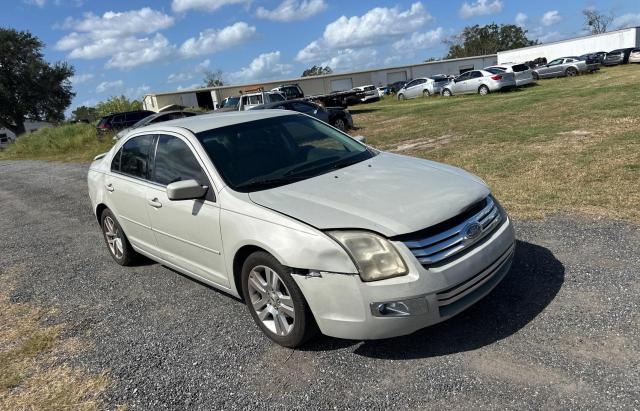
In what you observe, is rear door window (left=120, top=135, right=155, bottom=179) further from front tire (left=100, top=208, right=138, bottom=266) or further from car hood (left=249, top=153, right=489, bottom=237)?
car hood (left=249, top=153, right=489, bottom=237)

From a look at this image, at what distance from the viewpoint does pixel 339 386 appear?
9.60ft

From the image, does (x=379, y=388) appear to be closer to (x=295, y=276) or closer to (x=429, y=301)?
(x=429, y=301)

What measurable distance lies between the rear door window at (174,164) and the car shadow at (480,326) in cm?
165

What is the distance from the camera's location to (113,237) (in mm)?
5523

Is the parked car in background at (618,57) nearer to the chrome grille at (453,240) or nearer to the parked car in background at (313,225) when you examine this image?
the parked car in background at (313,225)

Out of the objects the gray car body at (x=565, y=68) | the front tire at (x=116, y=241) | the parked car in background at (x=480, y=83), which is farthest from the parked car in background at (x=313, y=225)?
the gray car body at (x=565, y=68)

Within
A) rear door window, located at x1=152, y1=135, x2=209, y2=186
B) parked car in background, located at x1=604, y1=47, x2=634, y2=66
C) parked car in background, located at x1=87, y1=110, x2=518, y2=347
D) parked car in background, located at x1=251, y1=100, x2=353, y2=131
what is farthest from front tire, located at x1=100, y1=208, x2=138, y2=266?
parked car in background, located at x1=604, y1=47, x2=634, y2=66

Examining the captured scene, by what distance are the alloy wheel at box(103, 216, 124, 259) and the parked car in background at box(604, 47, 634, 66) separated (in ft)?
139

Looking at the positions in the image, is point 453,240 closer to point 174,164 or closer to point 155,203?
point 174,164

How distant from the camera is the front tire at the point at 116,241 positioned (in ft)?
17.2

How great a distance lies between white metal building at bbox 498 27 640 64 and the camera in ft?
159

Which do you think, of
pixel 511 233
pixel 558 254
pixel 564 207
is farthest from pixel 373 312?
pixel 564 207

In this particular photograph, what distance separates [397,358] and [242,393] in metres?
0.99

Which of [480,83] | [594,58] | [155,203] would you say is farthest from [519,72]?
[155,203]
